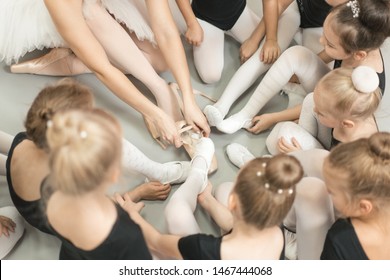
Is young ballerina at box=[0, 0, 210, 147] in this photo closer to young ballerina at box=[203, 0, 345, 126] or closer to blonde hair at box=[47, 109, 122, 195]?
young ballerina at box=[203, 0, 345, 126]

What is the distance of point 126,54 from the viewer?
134 cm

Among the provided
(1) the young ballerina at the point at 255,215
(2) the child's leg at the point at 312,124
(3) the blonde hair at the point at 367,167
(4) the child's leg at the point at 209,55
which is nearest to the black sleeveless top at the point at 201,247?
(1) the young ballerina at the point at 255,215

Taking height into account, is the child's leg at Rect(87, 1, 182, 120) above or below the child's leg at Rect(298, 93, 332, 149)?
above

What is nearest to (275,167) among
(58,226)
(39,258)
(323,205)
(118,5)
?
(323,205)

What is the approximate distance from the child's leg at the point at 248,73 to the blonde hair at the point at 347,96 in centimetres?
38

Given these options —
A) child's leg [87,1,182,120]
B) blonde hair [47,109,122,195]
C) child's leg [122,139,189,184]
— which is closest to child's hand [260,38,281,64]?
child's leg [87,1,182,120]

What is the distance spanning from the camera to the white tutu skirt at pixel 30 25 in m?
1.36

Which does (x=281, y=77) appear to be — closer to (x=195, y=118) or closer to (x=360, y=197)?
(x=195, y=118)

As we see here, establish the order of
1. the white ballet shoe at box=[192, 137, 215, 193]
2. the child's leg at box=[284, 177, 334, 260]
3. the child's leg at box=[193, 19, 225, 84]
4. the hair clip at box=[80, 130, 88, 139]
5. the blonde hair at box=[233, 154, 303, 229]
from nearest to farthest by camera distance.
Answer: the hair clip at box=[80, 130, 88, 139] < the blonde hair at box=[233, 154, 303, 229] < the child's leg at box=[284, 177, 334, 260] < the white ballet shoe at box=[192, 137, 215, 193] < the child's leg at box=[193, 19, 225, 84]

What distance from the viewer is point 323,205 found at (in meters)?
1.04

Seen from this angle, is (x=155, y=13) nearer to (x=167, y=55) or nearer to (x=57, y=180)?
(x=167, y=55)

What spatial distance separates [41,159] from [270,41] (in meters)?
0.83

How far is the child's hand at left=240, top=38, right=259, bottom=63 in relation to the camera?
5.01ft

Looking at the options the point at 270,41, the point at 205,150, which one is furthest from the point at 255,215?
the point at 270,41
